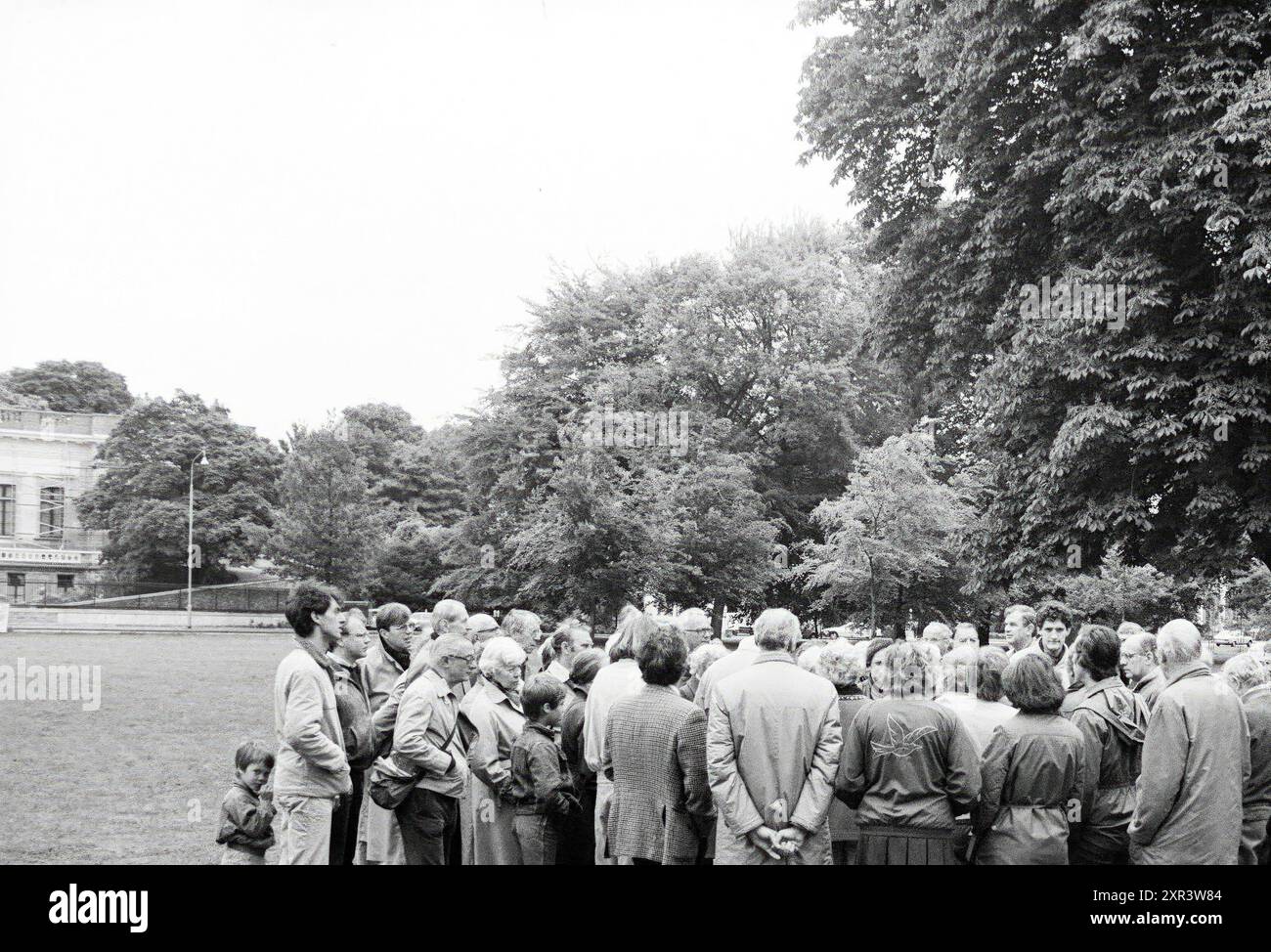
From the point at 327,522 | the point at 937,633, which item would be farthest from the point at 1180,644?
the point at 327,522

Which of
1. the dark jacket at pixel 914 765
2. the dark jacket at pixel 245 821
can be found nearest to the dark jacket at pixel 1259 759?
the dark jacket at pixel 914 765

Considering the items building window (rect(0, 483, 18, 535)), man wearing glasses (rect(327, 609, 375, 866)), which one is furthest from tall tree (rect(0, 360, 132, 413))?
man wearing glasses (rect(327, 609, 375, 866))

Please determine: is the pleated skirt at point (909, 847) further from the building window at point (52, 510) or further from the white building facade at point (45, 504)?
the building window at point (52, 510)

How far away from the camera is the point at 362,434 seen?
6781cm

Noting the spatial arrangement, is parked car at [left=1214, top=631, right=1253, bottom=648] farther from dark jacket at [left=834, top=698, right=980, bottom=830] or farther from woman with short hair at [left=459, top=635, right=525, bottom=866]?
woman with short hair at [left=459, top=635, right=525, bottom=866]

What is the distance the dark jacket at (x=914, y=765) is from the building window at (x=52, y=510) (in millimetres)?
61391

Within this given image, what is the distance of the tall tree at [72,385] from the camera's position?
236 ft

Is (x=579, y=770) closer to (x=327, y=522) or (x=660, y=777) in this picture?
(x=660, y=777)

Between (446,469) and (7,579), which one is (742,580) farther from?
(7,579)
